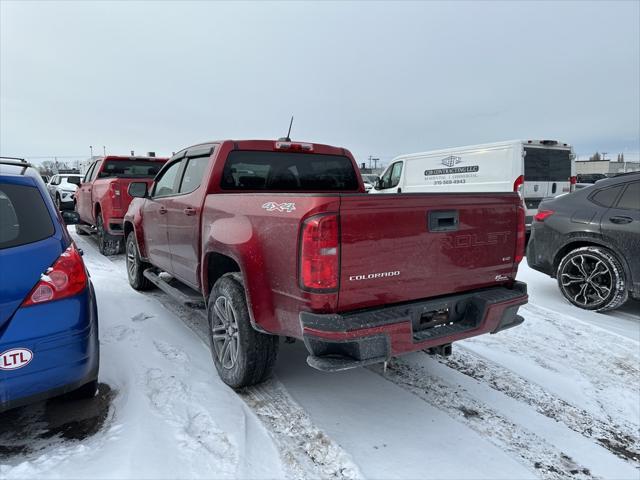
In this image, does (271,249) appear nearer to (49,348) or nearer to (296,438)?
(296,438)

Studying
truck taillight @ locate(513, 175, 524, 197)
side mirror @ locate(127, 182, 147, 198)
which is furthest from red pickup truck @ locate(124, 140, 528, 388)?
truck taillight @ locate(513, 175, 524, 197)

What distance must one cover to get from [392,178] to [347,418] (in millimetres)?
11573

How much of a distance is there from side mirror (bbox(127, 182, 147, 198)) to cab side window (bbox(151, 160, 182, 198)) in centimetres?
12

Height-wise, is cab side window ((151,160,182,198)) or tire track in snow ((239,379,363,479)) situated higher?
cab side window ((151,160,182,198))

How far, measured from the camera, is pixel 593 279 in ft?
17.9

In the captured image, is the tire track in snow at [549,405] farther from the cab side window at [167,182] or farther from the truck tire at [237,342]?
the cab side window at [167,182]

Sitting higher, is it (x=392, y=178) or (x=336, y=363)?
(x=392, y=178)

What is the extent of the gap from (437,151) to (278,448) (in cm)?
1083

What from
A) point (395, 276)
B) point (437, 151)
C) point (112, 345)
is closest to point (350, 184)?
point (395, 276)

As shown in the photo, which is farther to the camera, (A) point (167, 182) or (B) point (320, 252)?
(A) point (167, 182)

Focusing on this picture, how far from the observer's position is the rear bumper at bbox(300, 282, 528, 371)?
2.44 metres

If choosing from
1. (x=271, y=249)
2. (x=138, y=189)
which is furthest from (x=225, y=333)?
(x=138, y=189)

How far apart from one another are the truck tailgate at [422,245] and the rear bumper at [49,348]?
5.13 feet

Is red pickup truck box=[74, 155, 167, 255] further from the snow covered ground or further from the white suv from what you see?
the white suv
